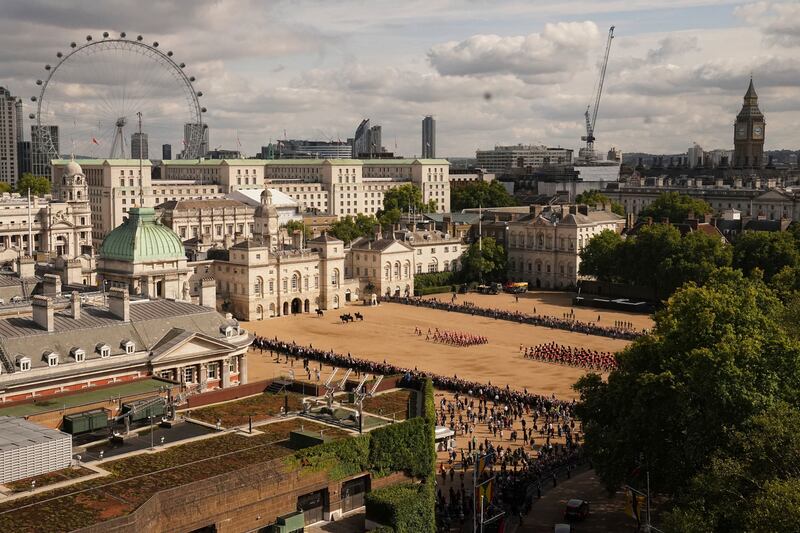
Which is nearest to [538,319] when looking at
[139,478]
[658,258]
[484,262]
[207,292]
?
[658,258]

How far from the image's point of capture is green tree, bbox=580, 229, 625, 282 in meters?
132

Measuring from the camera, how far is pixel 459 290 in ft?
471

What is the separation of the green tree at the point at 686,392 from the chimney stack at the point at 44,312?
2954cm

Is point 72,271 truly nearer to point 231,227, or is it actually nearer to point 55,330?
point 55,330

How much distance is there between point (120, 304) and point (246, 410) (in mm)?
17159

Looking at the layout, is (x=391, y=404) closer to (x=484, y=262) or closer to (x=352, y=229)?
(x=484, y=262)

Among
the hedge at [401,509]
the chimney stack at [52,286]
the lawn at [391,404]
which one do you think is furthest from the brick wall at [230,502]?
the chimney stack at [52,286]

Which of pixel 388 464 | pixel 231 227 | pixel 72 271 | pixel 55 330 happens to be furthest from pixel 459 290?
pixel 388 464

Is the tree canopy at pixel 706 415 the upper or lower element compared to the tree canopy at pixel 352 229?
lower

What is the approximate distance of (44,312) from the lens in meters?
57.2

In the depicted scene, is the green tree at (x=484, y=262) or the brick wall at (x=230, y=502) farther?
the green tree at (x=484, y=262)

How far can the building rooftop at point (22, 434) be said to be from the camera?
125 ft

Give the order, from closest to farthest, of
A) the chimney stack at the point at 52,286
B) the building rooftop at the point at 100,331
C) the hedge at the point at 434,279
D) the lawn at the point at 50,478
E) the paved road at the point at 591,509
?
1. the lawn at the point at 50,478
2. the paved road at the point at 591,509
3. the building rooftop at the point at 100,331
4. the chimney stack at the point at 52,286
5. the hedge at the point at 434,279

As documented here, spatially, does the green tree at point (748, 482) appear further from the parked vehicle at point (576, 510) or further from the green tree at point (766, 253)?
the green tree at point (766, 253)
